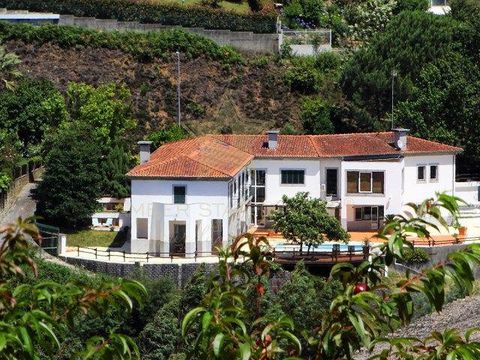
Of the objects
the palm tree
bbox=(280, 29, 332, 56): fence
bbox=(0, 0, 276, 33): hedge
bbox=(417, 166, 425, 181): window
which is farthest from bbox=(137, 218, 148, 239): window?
bbox=(280, 29, 332, 56): fence

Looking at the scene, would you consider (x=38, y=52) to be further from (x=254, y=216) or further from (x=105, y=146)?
(x=254, y=216)

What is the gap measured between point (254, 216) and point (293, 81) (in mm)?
10079

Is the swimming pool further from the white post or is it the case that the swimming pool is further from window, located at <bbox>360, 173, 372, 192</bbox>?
the white post

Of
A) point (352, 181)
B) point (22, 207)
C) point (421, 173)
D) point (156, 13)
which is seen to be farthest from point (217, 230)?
point (156, 13)

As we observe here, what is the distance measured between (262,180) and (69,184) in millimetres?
6942

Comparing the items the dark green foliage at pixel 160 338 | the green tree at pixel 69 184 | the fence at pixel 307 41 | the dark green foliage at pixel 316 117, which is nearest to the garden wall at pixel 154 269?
the green tree at pixel 69 184

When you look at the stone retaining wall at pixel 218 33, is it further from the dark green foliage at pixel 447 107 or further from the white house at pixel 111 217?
the white house at pixel 111 217

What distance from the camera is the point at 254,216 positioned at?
5131 centimetres

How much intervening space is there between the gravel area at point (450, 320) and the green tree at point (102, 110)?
1681 cm

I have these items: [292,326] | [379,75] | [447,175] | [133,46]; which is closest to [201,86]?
[133,46]

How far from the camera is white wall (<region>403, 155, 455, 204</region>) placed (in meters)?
51.6

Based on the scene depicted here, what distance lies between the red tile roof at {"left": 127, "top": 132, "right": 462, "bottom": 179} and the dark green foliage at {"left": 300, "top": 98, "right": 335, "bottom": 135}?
12.9 ft

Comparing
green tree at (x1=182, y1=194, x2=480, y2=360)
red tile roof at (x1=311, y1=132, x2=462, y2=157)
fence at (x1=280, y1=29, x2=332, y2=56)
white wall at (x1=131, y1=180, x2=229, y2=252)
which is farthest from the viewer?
fence at (x1=280, y1=29, x2=332, y2=56)

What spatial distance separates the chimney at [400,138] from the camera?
51.0 meters
